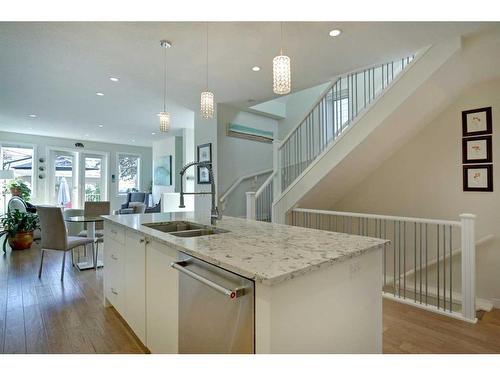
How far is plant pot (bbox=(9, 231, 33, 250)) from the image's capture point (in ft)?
15.8

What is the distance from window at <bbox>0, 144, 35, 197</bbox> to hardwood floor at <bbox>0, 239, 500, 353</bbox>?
6017 millimetres

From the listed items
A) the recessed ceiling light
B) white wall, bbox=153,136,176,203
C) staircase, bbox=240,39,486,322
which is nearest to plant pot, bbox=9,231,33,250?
white wall, bbox=153,136,176,203

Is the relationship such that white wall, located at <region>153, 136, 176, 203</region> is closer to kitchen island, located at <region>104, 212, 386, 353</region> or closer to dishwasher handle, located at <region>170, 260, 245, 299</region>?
kitchen island, located at <region>104, 212, 386, 353</region>

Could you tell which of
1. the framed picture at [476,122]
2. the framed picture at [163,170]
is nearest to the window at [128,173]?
the framed picture at [163,170]

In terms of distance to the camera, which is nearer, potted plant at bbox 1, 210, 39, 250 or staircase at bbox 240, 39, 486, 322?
staircase at bbox 240, 39, 486, 322

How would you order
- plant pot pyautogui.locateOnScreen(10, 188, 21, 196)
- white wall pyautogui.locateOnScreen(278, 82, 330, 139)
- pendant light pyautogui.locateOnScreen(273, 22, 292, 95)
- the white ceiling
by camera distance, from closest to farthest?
pendant light pyautogui.locateOnScreen(273, 22, 292, 95) < the white ceiling < white wall pyautogui.locateOnScreen(278, 82, 330, 139) < plant pot pyautogui.locateOnScreen(10, 188, 21, 196)

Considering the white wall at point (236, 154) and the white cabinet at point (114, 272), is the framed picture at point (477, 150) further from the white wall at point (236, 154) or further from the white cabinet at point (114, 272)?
the white cabinet at point (114, 272)

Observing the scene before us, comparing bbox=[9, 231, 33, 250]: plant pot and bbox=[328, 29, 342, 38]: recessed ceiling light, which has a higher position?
bbox=[328, 29, 342, 38]: recessed ceiling light

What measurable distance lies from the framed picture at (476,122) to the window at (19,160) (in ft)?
33.1

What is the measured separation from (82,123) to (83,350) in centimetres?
591

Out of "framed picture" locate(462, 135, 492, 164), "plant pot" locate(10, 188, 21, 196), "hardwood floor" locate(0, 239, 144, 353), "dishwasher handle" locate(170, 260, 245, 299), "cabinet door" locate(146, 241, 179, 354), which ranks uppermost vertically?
"framed picture" locate(462, 135, 492, 164)

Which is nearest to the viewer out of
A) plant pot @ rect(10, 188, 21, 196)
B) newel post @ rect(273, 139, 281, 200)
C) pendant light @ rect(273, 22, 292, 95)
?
pendant light @ rect(273, 22, 292, 95)

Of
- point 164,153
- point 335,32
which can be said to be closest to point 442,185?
point 335,32
